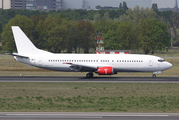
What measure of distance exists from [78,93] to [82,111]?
9201 mm

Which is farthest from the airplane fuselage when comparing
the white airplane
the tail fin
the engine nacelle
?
the engine nacelle

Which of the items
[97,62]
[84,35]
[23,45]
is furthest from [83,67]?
[84,35]

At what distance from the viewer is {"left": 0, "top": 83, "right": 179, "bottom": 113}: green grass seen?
83.9 feet

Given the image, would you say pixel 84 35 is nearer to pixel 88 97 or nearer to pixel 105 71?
pixel 105 71

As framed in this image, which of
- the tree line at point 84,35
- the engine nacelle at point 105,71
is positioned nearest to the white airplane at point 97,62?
the engine nacelle at point 105,71

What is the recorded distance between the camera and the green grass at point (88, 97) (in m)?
25.6

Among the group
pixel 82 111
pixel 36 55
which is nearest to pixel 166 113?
pixel 82 111

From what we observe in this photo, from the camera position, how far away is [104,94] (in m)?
32.9

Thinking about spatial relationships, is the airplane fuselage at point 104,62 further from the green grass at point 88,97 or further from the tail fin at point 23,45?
the green grass at point 88,97

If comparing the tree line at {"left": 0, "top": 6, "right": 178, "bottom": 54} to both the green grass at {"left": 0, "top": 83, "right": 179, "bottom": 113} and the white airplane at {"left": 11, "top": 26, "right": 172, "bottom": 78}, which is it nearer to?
the white airplane at {"left": 11, "top": 26, "right": 172, "bottom": 78}

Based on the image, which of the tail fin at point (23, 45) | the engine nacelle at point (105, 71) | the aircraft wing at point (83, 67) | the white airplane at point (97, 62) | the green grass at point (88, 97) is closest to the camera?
the green grass at point (88, 97)

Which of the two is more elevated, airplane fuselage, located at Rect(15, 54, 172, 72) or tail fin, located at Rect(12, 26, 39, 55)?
tail fin, located at Rect(12, 26, 39, 55)

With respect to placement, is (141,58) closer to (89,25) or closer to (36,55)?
(36,55)

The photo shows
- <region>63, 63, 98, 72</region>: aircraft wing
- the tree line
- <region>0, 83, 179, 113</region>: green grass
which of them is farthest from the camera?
the tree line
